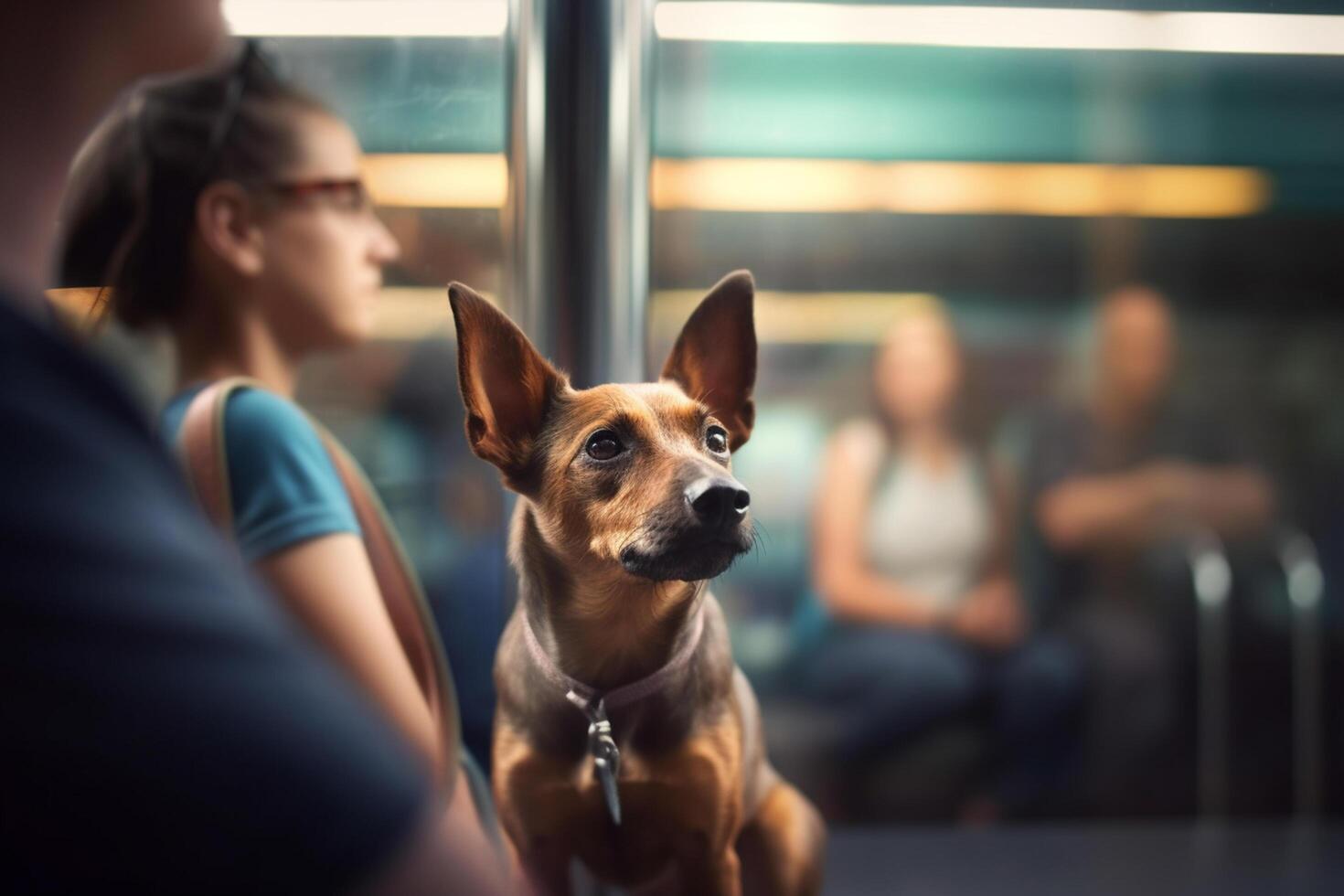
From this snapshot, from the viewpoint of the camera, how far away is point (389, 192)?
0.68 m

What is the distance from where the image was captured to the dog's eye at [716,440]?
49 cm

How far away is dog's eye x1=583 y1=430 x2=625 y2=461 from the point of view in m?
0.48

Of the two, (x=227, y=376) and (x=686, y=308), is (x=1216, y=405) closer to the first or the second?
(x=686, y=308)

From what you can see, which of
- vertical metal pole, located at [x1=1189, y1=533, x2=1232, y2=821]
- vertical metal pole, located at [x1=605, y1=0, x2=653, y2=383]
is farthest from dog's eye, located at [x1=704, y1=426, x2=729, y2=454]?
vertical metal pole, located at [x1=1189, y1=533, x2=1232, y2=821]

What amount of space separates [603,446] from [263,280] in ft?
0.95

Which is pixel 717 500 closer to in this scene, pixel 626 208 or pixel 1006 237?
pixel 626 208

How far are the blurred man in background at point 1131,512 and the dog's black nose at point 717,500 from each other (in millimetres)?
Result: 1289

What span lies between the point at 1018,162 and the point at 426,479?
1.11 meters

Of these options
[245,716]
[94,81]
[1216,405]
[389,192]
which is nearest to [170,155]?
[389,192]

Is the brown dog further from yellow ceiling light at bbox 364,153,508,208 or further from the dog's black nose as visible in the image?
yellow ceiling light at bbox 364,153,508,208

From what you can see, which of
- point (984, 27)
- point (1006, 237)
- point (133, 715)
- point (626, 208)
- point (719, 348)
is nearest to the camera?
point (133, 715)

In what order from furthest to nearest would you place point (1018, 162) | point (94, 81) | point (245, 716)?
point (1018, 162)
point (94, 81)
point (245, 716)

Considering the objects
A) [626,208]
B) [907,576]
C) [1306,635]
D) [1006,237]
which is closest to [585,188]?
[626,208]

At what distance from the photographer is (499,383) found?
0.49m
